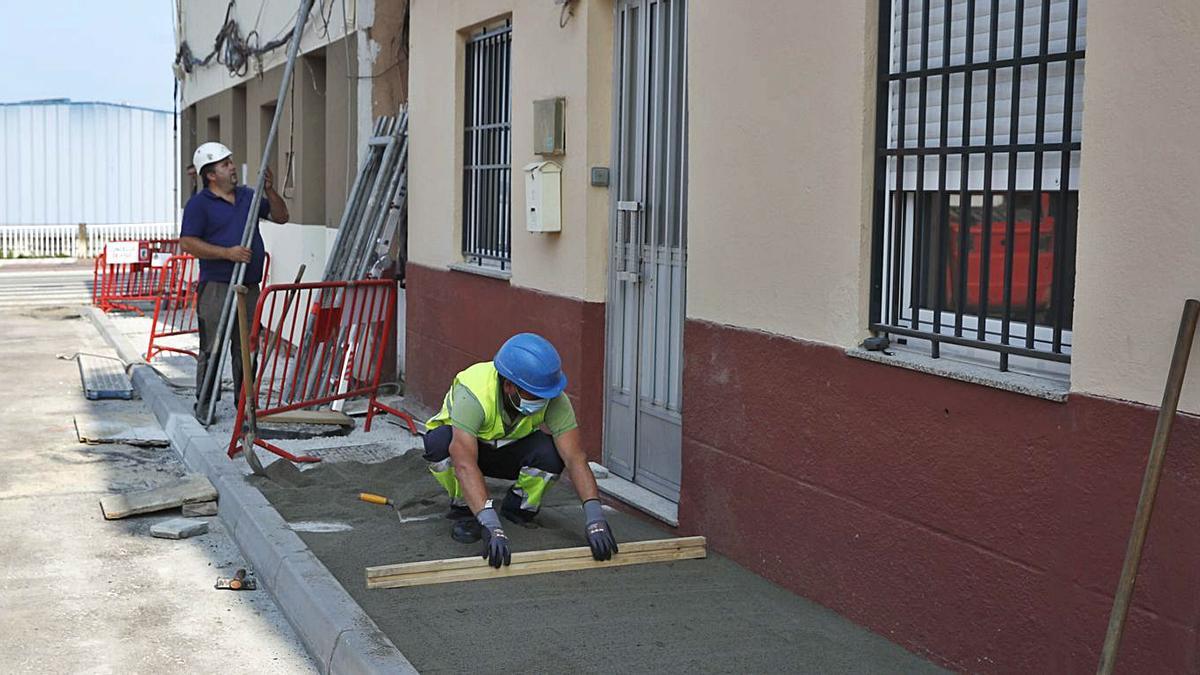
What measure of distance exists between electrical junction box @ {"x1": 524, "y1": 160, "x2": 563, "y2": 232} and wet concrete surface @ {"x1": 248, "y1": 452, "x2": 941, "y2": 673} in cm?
182

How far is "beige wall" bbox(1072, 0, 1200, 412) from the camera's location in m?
3.92

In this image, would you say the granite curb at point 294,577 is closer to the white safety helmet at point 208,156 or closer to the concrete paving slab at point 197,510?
the concrete paving slab at point 197,510

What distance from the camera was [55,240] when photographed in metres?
34.2

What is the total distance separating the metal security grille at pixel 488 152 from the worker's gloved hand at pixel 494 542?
131 inches

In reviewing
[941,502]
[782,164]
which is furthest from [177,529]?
[941,502]

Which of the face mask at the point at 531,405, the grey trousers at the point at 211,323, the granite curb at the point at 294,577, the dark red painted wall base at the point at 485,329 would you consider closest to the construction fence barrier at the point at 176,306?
the grey trousers at the point at 211,323

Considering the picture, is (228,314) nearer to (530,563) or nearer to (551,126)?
(551,126)

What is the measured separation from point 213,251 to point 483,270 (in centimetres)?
218

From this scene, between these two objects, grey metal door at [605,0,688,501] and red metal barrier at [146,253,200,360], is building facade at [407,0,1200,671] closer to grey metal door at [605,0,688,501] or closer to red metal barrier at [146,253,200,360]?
grey metal door at [605,0,688,501]

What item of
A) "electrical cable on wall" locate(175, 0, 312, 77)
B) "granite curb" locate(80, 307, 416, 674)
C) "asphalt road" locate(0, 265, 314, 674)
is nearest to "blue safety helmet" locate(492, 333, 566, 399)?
"granite curb" locate(80, 307, 416, 674)

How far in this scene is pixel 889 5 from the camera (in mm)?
5312

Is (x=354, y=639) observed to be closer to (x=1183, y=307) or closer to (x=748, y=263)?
(x=748, y=263)

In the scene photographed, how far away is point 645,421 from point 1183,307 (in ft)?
12.8

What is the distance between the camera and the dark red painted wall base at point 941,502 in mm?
4090
